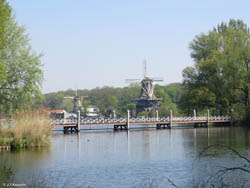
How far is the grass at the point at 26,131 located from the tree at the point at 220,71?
28878 millimetres

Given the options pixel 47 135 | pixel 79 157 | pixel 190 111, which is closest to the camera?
pixel 79 157

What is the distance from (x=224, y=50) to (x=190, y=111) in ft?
29.6

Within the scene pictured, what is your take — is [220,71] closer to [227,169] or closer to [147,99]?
[147,99]

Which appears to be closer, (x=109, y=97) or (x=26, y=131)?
(x=26, y=131)

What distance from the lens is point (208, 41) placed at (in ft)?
179

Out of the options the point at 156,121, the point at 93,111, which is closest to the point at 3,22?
the point at 156,121

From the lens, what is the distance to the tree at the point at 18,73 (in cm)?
3083

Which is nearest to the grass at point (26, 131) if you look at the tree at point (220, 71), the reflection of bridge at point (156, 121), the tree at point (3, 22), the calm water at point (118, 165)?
the calm water at point (118, 165)

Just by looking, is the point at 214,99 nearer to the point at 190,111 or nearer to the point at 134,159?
the point at 190,111

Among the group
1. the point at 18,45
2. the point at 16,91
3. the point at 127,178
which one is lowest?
the point at 127,178

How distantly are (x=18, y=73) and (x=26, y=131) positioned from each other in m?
5.62

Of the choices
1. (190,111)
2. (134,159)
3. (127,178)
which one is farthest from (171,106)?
(127,178)

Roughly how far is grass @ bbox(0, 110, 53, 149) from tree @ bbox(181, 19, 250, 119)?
28878mm

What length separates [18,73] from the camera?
3114cm
